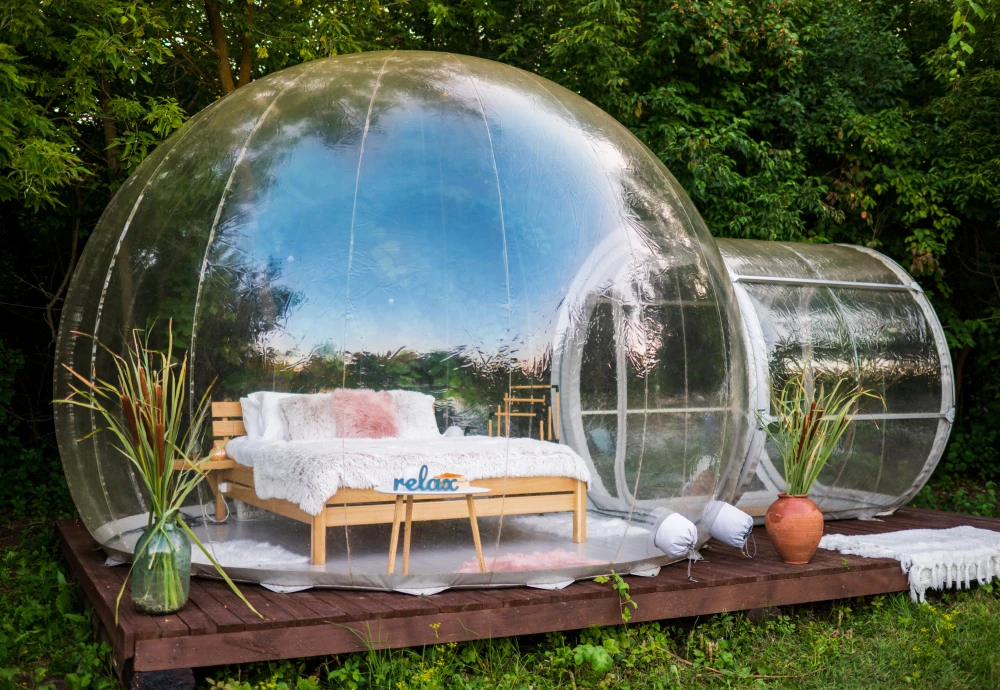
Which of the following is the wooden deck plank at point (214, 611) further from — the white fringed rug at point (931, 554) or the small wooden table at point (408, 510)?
the white fringed rug at point (931, 554)

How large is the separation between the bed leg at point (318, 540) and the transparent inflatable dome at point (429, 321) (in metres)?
0.01

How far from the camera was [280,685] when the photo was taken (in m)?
3.76

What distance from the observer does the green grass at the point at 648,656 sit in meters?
3.96

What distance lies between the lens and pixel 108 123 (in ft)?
25.1

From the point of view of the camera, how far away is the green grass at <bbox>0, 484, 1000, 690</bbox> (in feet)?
13.0

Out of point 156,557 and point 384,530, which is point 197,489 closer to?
point 156,557

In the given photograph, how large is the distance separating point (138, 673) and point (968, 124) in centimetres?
814

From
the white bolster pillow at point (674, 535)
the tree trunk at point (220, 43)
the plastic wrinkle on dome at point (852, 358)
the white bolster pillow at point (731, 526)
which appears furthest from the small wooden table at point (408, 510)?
the tree trunk at point (220, 43)

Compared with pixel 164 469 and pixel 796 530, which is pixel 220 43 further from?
pixel 796 530

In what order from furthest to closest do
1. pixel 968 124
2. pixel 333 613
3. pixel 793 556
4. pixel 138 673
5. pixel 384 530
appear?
pixel 968 124 < pixel 793 556 < pixel 384 530 < pixel 333 613 < pixel 138 673

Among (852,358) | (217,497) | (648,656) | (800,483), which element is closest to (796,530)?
(800,483)

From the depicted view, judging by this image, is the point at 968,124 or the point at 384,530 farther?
the point at 968,124

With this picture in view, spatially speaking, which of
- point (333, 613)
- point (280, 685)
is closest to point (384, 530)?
point (333, 613)

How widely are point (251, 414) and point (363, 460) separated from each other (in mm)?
522
